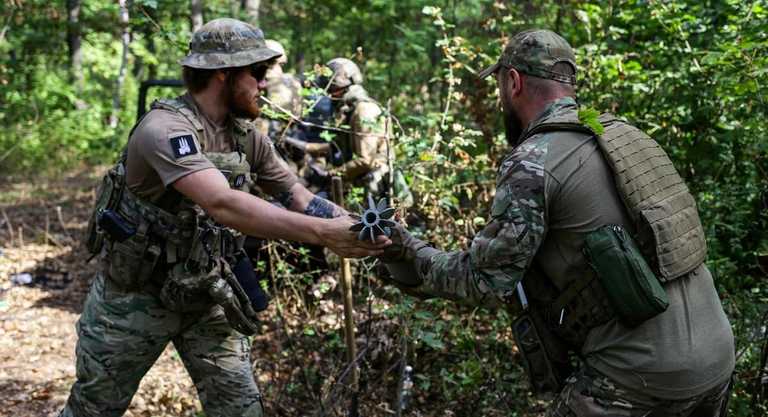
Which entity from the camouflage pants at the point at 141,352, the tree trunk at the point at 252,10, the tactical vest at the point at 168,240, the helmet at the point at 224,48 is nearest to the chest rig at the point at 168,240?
the tactical vest at the point at 168,240

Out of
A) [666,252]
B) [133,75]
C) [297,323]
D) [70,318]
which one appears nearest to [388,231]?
[666,252]

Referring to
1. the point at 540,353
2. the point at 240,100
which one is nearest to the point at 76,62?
the point at 240,100

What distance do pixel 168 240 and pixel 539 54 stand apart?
186 centimetres

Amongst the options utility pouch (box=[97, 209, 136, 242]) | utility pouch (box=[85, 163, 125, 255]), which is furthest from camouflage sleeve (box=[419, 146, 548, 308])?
utility pouch (box=[85, 163, 125, 255])

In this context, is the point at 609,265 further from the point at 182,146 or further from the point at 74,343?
the point at 74,343

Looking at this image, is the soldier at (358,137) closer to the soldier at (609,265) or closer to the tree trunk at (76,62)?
the soldier at (609,265)

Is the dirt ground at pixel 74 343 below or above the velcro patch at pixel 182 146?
below

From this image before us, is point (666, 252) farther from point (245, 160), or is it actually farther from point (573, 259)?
point (245, 160)

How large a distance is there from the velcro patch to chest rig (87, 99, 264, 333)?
184mm

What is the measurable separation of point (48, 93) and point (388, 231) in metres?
15.4

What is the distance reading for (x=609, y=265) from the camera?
2.39 metres

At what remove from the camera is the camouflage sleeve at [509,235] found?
2.45 m

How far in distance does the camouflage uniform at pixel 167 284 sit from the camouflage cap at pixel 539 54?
45.8 inches

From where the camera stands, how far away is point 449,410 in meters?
4.53
